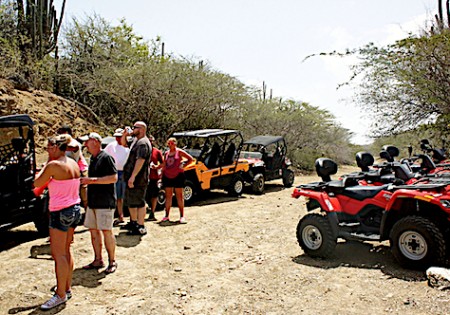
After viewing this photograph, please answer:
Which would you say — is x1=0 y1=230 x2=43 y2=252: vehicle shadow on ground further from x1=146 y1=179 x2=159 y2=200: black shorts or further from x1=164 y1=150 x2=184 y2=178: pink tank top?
x1=164 y1=150 x2=184 y2=178: pink tank top

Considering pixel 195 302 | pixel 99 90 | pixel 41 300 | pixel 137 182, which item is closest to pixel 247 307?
pixel 195 302

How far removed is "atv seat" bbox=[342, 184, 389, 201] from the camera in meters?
5.96

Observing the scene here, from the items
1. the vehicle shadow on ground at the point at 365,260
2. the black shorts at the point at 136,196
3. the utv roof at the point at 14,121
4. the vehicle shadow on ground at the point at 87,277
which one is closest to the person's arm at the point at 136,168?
the black shorts at the point at 136,196

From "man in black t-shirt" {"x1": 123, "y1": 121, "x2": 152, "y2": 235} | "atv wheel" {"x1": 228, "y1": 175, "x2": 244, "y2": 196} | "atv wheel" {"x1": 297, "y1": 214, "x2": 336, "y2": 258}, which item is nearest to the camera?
"atv wheel" {"x1": 297, "y1": 214, "x2": 336, "y2": 258}

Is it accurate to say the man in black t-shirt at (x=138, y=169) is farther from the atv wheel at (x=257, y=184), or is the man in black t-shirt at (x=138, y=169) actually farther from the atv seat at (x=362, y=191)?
the atv wheel at (x=257, y=184)

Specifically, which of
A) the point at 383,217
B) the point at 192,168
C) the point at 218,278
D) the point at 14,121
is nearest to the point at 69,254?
the point at 218,278

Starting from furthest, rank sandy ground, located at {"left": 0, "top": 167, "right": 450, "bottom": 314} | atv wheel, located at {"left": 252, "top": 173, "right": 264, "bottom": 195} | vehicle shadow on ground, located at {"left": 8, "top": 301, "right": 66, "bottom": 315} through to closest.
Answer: atv wheel, located at {"left": 252, "top": 173, "right": 264, "bottom": 195}, sandy ground, located at {"left": 0, "top": 167, "right": 450, "bottom": 314}, vehicle shadow on ground, located at {"left": 8, "top": 301, "right": 66, "bottom": 315}

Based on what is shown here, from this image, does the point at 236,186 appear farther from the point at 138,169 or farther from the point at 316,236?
the point at 316,236

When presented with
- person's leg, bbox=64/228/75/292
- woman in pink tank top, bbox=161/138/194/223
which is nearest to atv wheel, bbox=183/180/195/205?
woman in pink tank top, bbox=161/138/194/223

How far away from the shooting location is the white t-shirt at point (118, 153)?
7.51 m

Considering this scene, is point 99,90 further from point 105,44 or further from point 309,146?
point 309,146

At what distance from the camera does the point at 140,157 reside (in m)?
6.71

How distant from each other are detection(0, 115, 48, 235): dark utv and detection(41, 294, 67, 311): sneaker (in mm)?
2376

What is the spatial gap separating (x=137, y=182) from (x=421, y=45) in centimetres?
643
